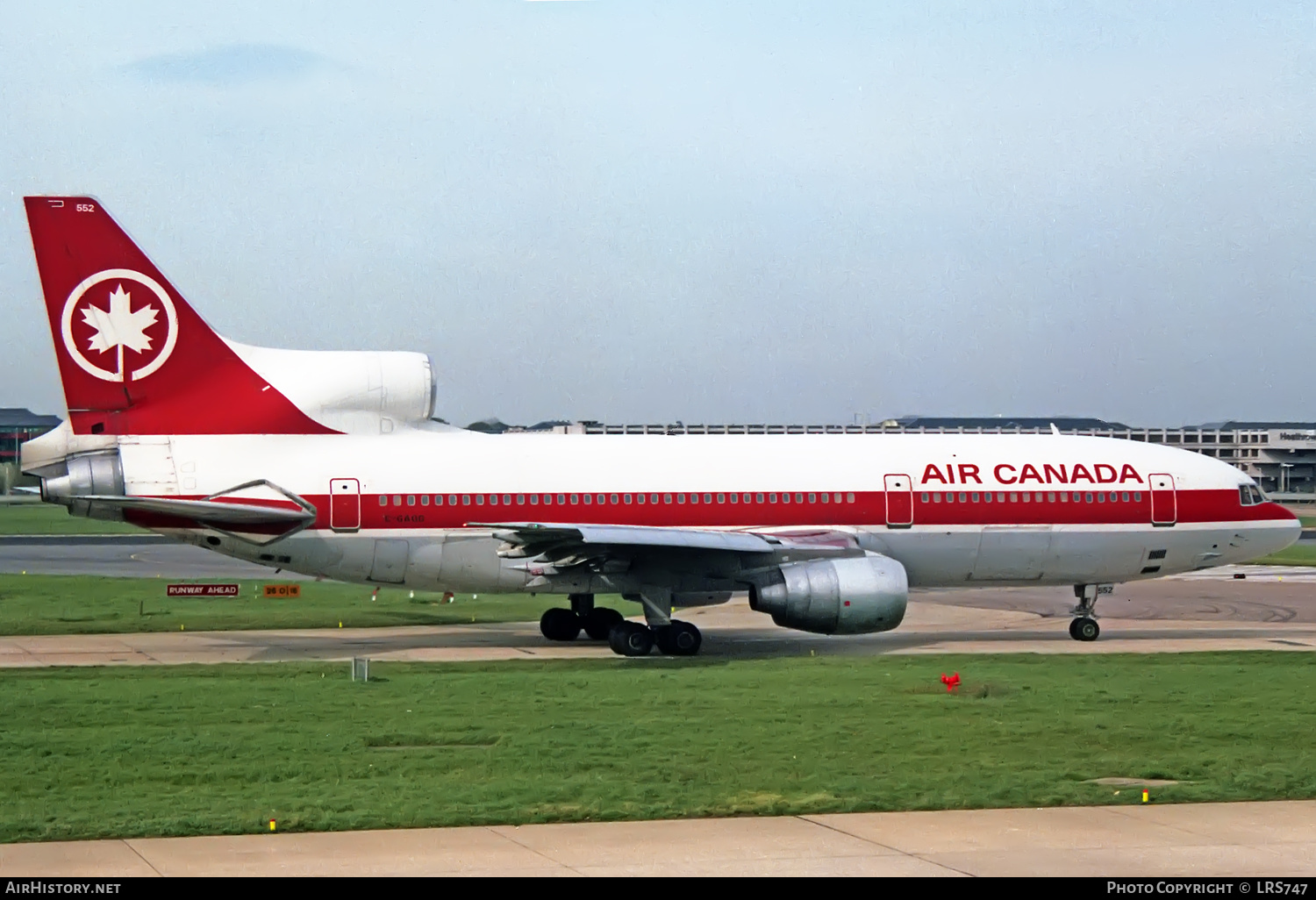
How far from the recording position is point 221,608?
128ft

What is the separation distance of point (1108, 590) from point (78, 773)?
76.1 feet

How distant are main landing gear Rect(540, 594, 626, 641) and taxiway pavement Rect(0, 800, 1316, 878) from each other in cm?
1853

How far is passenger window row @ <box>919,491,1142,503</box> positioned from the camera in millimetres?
31438

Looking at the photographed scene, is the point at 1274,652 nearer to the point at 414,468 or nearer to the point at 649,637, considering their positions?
A: the point at 649,637

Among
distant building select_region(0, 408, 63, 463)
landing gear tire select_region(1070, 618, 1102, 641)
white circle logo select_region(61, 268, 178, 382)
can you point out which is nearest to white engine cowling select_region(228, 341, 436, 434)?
white circle logo select_region(61, 268, 178, 382)

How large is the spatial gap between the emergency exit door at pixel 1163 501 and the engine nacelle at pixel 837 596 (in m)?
6.87

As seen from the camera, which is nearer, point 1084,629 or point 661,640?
point 661,640

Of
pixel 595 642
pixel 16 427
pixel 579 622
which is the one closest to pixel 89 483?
pixel 579 622

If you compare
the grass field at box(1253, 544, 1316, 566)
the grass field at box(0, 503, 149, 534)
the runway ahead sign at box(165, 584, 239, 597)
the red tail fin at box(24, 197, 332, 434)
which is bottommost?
the runway ahead sign at box(165, 584, 239, 597)

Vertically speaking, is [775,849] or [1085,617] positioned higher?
[1085,617]

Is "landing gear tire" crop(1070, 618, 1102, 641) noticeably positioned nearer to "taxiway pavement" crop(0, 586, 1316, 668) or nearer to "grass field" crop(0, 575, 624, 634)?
"taxiway pavement" crop(0, 586, 1316, 668)

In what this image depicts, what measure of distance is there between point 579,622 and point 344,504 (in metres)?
5.81

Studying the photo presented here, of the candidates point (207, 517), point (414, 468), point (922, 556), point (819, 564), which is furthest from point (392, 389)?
point (922, 556)

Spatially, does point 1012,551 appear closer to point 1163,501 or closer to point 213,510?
point 1163,501
